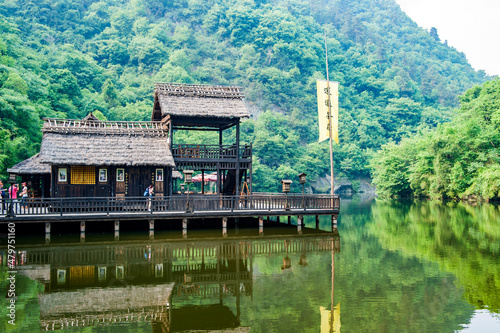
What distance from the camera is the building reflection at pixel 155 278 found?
11.8 metres

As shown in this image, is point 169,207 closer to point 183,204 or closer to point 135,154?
point 183,204

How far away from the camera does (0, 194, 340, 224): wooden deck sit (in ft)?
75.8

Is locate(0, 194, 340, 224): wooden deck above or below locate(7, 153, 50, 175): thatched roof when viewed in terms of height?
below

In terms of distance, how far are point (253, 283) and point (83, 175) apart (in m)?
14.6

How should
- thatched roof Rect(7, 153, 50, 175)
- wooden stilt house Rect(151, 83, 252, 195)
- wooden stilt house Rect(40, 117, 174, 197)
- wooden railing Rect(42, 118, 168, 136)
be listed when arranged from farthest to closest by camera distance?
thatched roof Rect(7, 153, 50, 175)
wooden stilt house Rect(151, 83, 252, 195)
wooden railing Rect(42, 118, 168, 136)
wooden stilt house Rect(40, 117, 174, 197)

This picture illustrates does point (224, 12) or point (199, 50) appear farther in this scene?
point (224, 12)

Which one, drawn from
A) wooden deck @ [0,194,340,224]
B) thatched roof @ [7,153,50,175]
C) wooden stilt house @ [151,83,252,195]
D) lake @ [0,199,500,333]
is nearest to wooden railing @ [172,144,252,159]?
wooden stilt house @ [151,83,252,195]

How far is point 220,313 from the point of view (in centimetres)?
1229

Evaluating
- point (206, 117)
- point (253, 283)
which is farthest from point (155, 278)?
point (206, 117)

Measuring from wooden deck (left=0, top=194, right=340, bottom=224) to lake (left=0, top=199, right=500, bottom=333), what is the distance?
1.13 metres

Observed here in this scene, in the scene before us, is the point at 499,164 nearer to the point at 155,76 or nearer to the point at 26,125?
the point at 26,125

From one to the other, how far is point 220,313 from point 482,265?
1034 centimetres

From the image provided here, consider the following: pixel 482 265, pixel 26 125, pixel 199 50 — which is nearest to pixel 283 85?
pixel 199 50

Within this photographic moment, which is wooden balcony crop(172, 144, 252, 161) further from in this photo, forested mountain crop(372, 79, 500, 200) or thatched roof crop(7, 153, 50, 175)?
forested mountain crop(372, 79, 500, 200)
